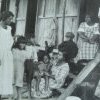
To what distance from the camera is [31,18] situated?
44.0ft

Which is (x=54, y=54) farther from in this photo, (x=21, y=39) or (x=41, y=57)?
(x=21, y=39)

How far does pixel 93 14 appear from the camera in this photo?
10961 millimetres

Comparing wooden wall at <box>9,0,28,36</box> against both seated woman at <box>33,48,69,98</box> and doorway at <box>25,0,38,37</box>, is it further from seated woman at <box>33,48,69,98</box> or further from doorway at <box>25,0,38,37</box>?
seated woman at <box>33,48,69,98</box>

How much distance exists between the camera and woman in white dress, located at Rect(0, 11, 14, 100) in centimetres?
1047

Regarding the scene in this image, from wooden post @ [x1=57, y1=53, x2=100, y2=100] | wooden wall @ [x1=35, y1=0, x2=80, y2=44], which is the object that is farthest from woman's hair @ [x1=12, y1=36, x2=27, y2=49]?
wooden post @ [x1=57, y1=53, x2=100, y2=100]

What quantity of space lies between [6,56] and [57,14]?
2072 mm

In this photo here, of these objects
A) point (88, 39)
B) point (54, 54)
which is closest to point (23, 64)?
point (54, 54)

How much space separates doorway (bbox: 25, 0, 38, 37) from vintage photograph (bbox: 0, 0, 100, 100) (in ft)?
0.17

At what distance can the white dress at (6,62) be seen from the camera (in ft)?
34.4

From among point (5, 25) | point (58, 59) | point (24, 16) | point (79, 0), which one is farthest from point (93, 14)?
point (24, 16)

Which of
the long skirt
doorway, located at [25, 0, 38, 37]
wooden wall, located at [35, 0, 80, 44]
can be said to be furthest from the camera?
doorway, located at [25, 0, 38, 37]

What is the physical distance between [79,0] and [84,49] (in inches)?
50.1

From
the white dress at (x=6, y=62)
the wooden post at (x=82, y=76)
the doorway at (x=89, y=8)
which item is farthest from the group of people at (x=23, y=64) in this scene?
the wooden post at (x=82, y=76)

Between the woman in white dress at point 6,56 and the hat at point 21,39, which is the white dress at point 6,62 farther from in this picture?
the hat at point 21,39
